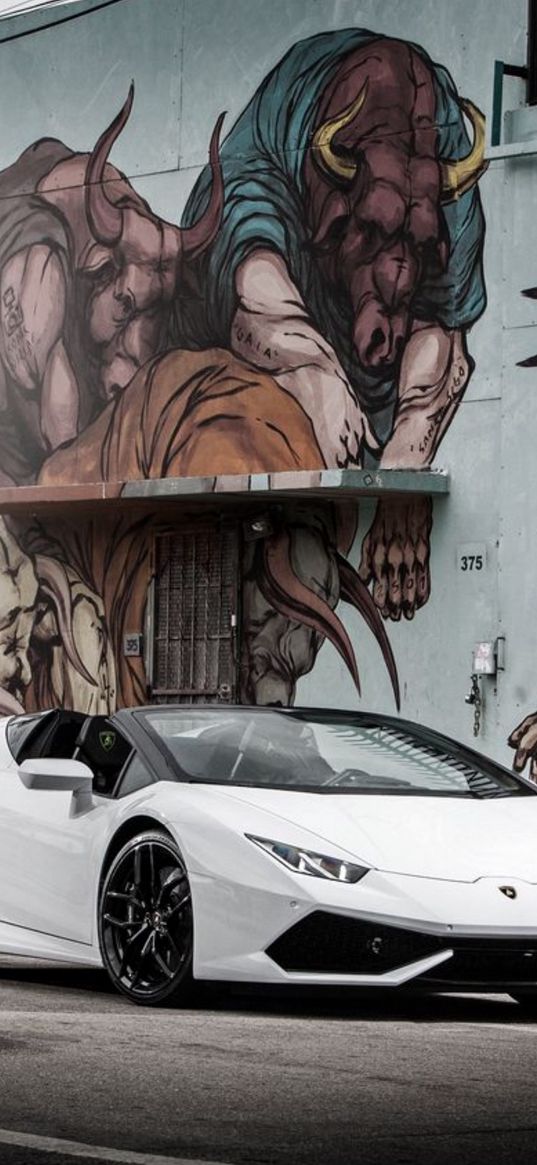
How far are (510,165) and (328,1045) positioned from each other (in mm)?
12305

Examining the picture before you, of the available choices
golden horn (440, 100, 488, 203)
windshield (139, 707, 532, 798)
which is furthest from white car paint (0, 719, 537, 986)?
golden horn (440, 100, 488, 203)

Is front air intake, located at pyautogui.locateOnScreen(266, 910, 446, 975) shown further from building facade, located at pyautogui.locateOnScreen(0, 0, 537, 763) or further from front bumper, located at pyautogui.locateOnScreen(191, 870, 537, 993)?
building facade, located at pyautogui.locateOnScreen(0, 0, 537, 763)

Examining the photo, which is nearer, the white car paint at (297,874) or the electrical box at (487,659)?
the white car paint at (297,874)

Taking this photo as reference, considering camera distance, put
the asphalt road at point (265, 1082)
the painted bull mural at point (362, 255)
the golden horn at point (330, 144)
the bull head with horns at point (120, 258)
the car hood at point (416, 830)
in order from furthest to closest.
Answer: the bull head with horns at point (120, 258) → the golden horn at point (330, 144) → the painted bull mural at point (362, 255) → the car hood at point (416, 830) → the asphalt road at point (265, 1082)

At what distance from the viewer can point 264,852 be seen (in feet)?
29.4

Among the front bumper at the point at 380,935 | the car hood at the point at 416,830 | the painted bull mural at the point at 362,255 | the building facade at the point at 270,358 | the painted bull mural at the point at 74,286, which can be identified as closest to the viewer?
the front bumper at the point at 380,935

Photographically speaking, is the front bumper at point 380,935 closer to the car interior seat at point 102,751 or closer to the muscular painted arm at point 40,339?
the car interior seat at point 102,751

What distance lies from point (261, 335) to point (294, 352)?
1.60 feet

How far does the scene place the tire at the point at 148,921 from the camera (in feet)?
30.2

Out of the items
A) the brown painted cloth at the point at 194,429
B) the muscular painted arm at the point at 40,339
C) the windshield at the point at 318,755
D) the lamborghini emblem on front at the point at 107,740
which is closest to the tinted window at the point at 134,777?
the windshield at the point at 318,755

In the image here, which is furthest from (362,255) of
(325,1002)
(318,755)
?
(325,1002)

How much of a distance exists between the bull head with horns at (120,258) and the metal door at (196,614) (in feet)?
5.97

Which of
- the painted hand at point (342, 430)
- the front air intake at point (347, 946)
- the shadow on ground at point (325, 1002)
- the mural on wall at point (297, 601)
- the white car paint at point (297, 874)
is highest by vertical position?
the painted hand at point (342, 430)

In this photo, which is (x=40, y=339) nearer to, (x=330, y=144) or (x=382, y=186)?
(x=330, y=144)
